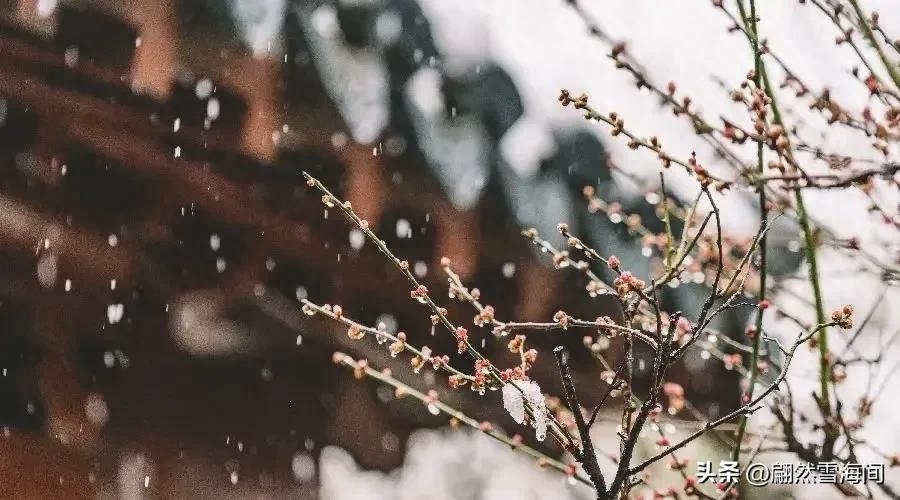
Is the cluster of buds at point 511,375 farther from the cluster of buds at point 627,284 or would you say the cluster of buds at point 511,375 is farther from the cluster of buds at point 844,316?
the cluster of buds at point 844,316

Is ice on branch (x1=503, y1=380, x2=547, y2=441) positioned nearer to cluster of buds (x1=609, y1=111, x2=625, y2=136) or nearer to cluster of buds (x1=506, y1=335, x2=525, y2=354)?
cluster of buds (x1=506, y1=335, x2=525, y2=354)

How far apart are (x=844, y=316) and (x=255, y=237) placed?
4337 millimetres

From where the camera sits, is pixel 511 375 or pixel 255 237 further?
pixel 255 237

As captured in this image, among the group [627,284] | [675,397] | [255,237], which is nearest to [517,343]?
[627,284]

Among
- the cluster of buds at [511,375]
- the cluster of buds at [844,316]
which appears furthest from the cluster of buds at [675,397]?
the cluster of buds at [511,375]

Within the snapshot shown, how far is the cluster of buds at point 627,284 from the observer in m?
1.19

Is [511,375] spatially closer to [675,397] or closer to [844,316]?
[844,316]

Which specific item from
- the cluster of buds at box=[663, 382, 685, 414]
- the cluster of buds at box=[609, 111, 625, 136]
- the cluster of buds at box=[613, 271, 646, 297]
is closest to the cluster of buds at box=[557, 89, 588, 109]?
the cluster of buds at box=[609, 111, 625, 136]

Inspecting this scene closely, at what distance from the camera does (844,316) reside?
1190 millimetres

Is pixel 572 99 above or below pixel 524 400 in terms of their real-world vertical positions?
above

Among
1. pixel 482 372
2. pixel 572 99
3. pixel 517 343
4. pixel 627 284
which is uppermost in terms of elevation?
pixel 572 99

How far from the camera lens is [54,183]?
4004 millimetres

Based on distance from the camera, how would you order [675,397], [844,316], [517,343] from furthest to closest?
[675,397]
[517,343]
[844,316]

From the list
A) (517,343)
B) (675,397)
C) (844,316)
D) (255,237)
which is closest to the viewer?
(844,316)
